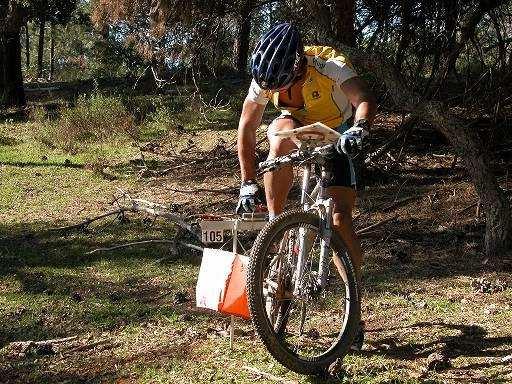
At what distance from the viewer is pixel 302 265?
10.1 ft

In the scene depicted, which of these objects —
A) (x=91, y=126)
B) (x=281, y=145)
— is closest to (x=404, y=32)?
(x=281, y=145)

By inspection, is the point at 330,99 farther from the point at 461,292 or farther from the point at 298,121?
the point at 461,292

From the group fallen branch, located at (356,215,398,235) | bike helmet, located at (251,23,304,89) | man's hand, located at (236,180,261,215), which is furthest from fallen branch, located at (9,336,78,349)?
fallen branch, located at (356,215,398,235)

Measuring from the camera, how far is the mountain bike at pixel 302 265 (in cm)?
288

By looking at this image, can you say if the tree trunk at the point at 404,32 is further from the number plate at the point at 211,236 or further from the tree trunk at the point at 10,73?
the tree trunk at the point at 10,73

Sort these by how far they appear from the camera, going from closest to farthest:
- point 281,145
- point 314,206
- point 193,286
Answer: point 314,206 < point 281,145 < point 193,286

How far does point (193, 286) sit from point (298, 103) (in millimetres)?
2005

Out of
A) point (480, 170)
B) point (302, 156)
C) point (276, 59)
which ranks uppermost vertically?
point (276, 59)

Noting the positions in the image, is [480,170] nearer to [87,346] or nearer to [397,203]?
[397,203]

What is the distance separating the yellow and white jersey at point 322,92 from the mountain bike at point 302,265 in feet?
1.02

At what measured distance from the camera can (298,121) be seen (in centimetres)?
339

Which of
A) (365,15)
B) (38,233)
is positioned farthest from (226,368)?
(365,15)

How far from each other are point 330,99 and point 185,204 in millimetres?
4255

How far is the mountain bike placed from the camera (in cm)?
288
